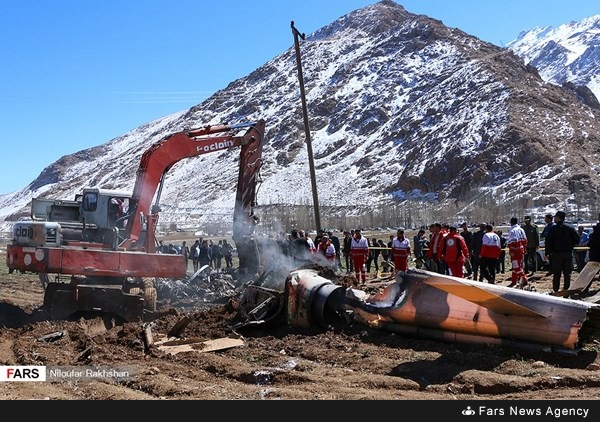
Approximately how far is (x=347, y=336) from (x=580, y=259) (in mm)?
12937

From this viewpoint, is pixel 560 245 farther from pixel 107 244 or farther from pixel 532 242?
pixel 107 244

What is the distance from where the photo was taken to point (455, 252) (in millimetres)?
17172

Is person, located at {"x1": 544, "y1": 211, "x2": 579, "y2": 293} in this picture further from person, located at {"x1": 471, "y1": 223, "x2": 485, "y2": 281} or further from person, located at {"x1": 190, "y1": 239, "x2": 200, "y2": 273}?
person, located at {"x1": 190, "y1": 239, "x2": 200, "y2": 273}

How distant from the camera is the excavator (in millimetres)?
15281

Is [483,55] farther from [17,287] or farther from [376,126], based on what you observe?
[17,287]

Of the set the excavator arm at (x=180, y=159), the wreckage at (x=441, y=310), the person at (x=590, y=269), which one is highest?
the excavator arm at (x=180, y=159)

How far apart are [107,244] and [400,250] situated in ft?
26.7

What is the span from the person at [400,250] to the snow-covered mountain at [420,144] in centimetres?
7213

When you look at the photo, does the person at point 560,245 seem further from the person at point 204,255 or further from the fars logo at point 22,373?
the person at point 204,255

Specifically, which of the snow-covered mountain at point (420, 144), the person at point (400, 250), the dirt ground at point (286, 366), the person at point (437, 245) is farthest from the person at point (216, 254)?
the snow-covered mountain at point (420, 144)

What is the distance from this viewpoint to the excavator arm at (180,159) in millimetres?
16891

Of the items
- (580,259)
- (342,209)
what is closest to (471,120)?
(342,209)

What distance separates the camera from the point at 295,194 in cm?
13688

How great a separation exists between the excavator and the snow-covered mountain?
7702 centimetres
